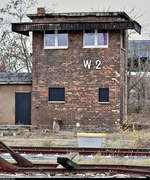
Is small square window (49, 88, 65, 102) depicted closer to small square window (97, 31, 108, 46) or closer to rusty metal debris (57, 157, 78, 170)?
small square window (97, 31, 108, 46)

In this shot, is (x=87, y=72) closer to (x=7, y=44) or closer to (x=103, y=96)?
(x=103, y=96)

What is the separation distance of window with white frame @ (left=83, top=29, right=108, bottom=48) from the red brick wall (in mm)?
236

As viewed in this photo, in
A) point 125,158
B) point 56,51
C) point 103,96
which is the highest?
point 56,51

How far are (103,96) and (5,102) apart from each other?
5.89 metres

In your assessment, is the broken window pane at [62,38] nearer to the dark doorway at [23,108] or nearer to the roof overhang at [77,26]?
the roof overhang at [77,26]

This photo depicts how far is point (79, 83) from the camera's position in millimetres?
27688

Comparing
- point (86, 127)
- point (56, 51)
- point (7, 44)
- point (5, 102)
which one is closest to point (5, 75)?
point (5, 102)

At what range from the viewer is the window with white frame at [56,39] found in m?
28.0

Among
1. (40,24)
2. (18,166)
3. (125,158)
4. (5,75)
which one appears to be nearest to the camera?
(18,166)

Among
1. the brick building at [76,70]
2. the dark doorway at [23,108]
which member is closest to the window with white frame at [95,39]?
the brick building at [76,70]

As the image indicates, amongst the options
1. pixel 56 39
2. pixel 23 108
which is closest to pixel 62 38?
pixel 56 39

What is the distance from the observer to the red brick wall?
27531 millimetres

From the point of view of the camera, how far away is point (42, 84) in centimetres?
2814

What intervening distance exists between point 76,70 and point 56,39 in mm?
2187
